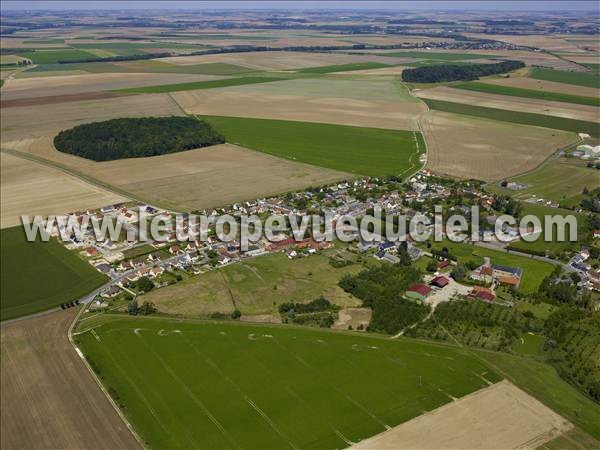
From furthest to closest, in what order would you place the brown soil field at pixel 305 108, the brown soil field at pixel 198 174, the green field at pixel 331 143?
the brown soil field at pixel 305 108 < the green field at pixel 331 143 < the brown soil field at pixel 198 174

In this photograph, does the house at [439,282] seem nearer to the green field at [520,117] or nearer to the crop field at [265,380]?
the crop field at [265,380]

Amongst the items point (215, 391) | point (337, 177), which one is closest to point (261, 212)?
point (337, 177)

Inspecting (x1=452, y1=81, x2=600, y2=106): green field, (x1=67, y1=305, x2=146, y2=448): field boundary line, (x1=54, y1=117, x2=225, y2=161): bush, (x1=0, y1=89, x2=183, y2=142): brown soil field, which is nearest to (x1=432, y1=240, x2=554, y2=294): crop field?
Answer: (x1=67, y1=305, x2=146, y2=448): field boundary line

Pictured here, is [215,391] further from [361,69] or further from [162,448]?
[361,69]

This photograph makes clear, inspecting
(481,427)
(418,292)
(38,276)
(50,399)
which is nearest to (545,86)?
(418,292)

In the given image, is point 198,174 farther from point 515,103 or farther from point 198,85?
point 515,103

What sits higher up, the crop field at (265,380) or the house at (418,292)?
the house at (418,292)

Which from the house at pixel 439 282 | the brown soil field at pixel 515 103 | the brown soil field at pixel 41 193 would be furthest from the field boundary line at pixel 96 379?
the brown soil field at pixel 515 103
